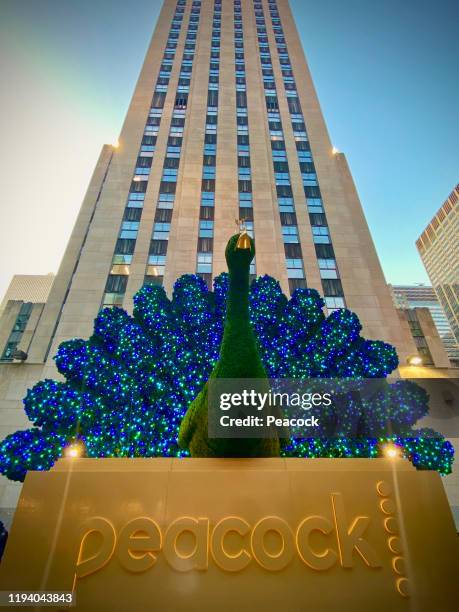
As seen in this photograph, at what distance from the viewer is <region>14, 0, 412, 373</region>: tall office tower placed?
1995cm

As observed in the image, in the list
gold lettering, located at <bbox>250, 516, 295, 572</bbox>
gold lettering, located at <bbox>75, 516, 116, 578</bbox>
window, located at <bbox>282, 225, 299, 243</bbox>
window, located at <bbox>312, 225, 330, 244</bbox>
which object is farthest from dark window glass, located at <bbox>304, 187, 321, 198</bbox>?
gold lettering, located at <bbox>75, 516, 116, 578</bbox>

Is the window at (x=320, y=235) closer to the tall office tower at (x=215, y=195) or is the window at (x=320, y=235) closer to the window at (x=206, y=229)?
the tall office tower at (x=215, y=195)

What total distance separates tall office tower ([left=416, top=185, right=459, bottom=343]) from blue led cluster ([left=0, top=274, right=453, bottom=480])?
12675 centimetres

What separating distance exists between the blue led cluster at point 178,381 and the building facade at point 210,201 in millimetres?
7294

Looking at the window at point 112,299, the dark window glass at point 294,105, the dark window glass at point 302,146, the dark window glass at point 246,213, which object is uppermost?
the dark window glass at point 294,105

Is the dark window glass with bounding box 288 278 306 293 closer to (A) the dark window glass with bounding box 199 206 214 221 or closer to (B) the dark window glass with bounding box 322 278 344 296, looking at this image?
(B) the dark window glass with bounding box 322 278 344 296

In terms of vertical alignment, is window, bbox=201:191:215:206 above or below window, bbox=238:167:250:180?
below

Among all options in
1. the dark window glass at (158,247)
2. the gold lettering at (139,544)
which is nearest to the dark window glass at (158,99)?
the dark window glass at (158,247)

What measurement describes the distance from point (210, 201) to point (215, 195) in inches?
28.3

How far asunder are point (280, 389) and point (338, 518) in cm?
490

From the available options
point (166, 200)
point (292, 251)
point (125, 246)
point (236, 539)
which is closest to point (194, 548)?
point (236, 539)

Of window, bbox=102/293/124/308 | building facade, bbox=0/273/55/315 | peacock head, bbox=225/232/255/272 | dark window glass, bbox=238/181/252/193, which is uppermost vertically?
building facade, bbox=0/273/55/315

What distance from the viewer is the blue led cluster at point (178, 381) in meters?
8.20

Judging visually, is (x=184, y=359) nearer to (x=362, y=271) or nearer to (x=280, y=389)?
(x=280, y=389)
